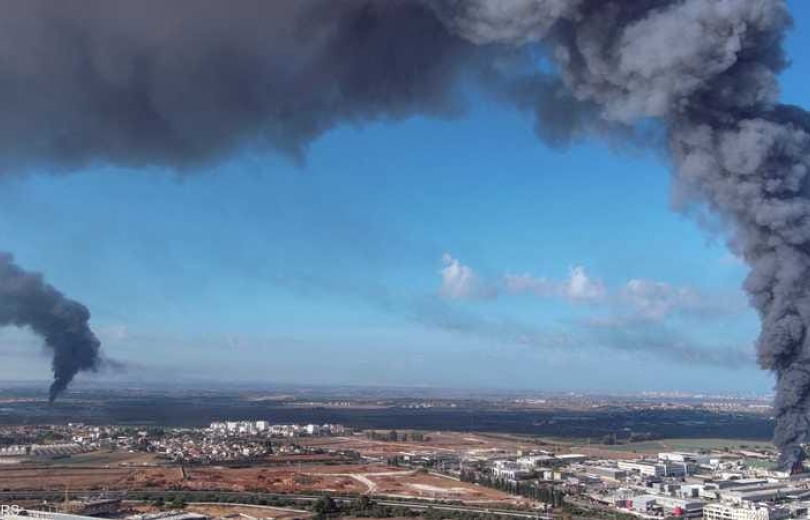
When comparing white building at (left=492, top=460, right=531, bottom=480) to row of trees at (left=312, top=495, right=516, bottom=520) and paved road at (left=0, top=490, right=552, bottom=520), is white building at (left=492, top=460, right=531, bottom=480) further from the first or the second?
row of trees at (left=312, top=495, right=516, bottom=520)

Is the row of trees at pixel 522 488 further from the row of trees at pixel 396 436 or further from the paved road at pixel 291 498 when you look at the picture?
the row of trees at pixel 396 436

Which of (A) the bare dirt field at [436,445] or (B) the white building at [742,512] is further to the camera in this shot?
(A) the bare dirt field at [436,445]

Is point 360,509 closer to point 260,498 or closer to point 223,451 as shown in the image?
point 260,498

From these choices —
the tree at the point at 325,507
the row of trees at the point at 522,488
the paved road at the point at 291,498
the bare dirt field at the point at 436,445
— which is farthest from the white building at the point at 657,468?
the tree at the point at 325,507

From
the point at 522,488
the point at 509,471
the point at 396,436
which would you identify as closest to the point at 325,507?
the point at 522,488

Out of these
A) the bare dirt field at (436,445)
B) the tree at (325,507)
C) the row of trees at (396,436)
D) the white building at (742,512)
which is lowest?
the white building at (742,512)

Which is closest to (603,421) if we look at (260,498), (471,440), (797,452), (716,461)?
(471,440)

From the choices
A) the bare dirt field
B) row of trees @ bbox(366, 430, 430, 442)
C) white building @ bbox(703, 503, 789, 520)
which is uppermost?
row of trees @ bbox(366, 430, 430, 442)

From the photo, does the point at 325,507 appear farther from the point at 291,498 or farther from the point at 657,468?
the point at 657,468

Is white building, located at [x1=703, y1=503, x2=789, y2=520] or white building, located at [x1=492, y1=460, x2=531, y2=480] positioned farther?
white building, located at [x1=492, y1=460, x2=531, y2=480]

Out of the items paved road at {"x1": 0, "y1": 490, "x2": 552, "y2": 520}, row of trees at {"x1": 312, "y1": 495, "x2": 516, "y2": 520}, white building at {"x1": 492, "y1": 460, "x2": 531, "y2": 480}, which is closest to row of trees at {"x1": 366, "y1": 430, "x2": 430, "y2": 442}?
white building at {"x1": 492, "y1": 460, "x2": 531, "y2": 480}

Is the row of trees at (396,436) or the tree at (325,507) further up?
the row of trees at (396,436)
